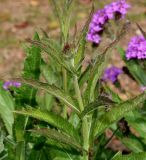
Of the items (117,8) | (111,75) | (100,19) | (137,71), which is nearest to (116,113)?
(137,71)

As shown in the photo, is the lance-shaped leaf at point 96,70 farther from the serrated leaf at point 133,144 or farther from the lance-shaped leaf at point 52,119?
the serrated leaf at point 133,144

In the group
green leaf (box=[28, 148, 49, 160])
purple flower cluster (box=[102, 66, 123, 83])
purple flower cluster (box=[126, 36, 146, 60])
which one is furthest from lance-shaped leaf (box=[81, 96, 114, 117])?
purple flower cluster (box=[102, 66, 123, 83])

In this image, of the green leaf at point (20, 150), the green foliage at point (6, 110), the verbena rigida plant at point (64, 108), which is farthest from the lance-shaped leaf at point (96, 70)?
the green foliage at point (6, 110)

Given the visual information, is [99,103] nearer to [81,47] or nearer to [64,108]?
[81,47]

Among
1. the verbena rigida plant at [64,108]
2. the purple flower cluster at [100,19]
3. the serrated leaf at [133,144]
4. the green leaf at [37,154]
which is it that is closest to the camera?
the verbena rigida plant at [64,108]

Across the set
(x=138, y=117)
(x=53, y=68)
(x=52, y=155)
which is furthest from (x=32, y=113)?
(x=53, y=68)

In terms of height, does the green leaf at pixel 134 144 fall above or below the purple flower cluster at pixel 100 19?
below

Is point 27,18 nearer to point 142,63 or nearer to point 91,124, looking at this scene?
point 142,63
